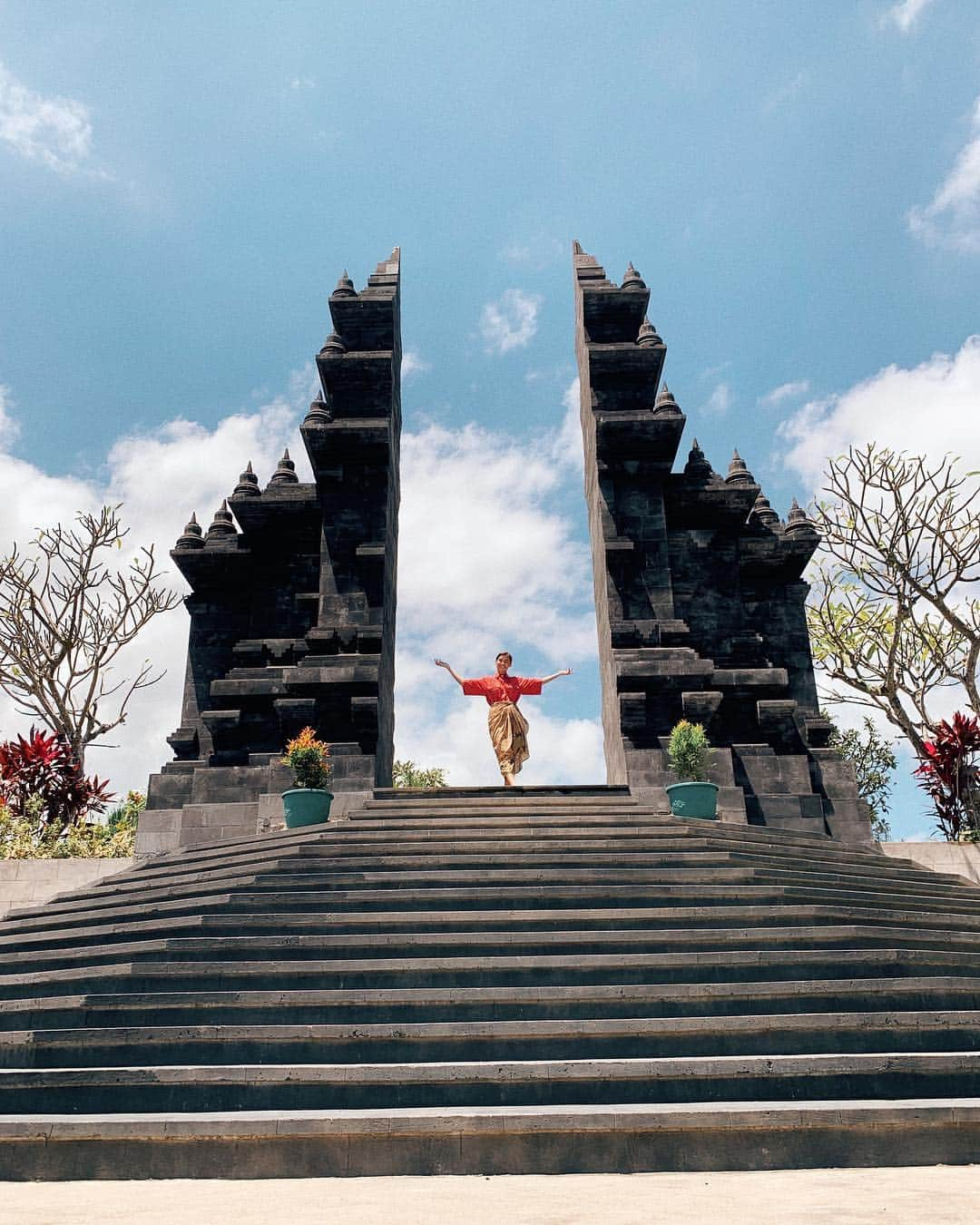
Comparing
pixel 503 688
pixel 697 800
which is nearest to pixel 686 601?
pixel 503 688

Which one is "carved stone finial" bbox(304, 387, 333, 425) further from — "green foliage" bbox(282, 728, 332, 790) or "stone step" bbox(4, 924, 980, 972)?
"stone step" bbox(4, 924, 980, 972)

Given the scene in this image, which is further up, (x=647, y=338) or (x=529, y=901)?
(x=647, y=338)

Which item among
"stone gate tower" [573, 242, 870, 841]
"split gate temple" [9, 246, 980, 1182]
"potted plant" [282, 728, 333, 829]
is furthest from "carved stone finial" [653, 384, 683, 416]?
"potted plant" [282, 728, 333, 829]

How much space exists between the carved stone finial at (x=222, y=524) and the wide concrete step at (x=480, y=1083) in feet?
45.9

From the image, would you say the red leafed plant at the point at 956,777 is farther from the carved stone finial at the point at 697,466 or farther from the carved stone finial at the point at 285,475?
the carved stone finial at the point at 285,475

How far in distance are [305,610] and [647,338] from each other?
9185 mm

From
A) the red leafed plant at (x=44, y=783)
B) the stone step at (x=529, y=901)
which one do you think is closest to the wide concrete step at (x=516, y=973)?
the stone step at (x=529, y=901)

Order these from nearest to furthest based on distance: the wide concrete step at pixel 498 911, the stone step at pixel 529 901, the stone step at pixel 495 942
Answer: the stone step at pixel 495 942 < the wide concrete step at pixel 498 911 < the stone step at pixel 529 901

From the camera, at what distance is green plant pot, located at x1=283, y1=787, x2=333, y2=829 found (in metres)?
13.0

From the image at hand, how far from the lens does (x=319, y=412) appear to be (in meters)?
18.9

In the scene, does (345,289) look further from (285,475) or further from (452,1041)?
(452,1041)

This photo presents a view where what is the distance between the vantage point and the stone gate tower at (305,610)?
16.2m

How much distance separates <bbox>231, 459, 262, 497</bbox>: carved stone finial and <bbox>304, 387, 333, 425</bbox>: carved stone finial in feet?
6.27

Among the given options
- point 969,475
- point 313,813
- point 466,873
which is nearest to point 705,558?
point 969,475
